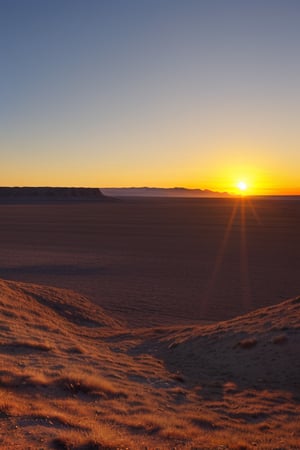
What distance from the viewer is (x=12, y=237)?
5338 cm

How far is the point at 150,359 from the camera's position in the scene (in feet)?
47.2

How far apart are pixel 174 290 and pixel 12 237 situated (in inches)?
1213

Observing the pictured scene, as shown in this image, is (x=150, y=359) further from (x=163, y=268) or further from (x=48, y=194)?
(x=48, y=194)

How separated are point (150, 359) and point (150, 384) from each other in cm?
286

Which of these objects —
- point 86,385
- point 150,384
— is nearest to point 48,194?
point 150,384

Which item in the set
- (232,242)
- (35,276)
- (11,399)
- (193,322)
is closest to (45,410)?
(11,399)

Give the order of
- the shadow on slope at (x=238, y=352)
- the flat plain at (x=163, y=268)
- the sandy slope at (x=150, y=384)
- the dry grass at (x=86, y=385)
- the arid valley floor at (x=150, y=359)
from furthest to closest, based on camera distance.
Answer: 1. the flat plain at (x=163, y=268)
2. the shadow on slope at (x=238, y=352)
3. the dry grass at (x=86, y=385)
4. the arid valley floor at (x=150, y=359)
5. the sandy slope at (x=150, y=384)

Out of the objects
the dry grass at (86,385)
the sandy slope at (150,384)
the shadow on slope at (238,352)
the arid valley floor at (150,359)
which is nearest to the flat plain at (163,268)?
the arid valley floor at (150,359)

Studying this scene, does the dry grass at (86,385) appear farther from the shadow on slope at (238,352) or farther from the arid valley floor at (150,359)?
the shadow on slope at (238,352)

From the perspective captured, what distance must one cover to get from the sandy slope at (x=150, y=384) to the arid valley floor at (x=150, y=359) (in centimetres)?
3

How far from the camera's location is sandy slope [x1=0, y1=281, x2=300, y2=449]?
8.00m

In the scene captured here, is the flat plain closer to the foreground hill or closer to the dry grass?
the dry grass

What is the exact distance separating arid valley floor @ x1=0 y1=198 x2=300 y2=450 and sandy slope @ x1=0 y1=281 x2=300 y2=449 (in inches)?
1.3

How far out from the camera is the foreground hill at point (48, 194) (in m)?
165
